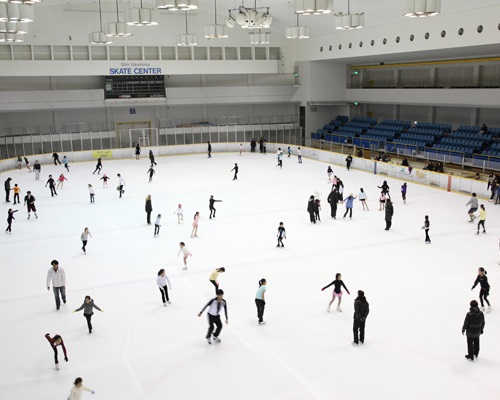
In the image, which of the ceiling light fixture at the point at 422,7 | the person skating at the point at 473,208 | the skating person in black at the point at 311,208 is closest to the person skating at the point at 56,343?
the skating person in black at the point at 311,208

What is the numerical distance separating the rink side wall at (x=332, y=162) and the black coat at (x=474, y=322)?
50.3ft

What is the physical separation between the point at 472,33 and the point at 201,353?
907 inches

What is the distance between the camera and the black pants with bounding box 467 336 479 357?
9.66 m

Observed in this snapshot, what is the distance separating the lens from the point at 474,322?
944 cm

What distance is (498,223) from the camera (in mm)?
19297

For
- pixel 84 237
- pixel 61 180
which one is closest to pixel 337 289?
pixel 84 237

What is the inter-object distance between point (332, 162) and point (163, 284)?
23.4m

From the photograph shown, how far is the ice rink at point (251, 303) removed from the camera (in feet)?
30.6

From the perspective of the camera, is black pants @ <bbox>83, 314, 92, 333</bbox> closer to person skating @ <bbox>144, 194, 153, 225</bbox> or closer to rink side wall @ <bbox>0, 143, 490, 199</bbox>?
person skating @ <bbox>144, 194, 153, 225</bbox>

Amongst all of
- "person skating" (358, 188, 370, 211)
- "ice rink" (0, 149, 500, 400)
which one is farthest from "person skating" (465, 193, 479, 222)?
"person skating" (358, 188, 370, 211)

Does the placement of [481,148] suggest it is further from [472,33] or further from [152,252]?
[152,252]

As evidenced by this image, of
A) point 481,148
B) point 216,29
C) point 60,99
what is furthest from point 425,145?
point 60,99

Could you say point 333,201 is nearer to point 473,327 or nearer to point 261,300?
point 261,300

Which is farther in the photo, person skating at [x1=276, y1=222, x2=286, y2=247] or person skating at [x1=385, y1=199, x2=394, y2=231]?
person skating at [x1=385, y1=199, x2=394, y2=231]
